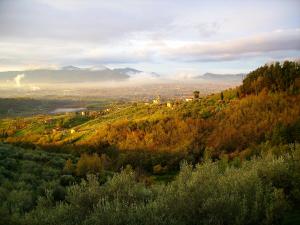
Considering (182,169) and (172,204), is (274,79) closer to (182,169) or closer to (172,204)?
(182,169)

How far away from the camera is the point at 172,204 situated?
1512 centimetres

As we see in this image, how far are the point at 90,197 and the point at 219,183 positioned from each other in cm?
526

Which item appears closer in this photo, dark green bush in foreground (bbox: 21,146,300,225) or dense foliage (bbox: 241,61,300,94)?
dark green bush in foreground (bbox: 21,146,300,225)

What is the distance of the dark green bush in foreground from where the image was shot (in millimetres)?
13648

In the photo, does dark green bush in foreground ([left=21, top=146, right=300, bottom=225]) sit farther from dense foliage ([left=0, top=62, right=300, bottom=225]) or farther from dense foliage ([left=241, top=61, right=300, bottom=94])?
dense foliage ([left=241, top=61, right=300, bottom=94])

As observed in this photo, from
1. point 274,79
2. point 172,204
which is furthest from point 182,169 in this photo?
point 274,79

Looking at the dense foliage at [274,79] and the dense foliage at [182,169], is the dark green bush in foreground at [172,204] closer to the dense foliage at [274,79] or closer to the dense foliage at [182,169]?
the dense foliage at [182,169]

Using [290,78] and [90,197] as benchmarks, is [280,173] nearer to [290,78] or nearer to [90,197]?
[90,197]

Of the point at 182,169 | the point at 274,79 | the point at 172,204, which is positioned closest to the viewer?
the point at 172,204

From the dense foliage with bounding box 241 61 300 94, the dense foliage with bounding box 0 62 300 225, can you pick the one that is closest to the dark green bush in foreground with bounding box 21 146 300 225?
the dense foliage with bounding box 0 62 300 225

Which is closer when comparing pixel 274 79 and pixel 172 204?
pixel 172 204

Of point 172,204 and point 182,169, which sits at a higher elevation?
point 182,169

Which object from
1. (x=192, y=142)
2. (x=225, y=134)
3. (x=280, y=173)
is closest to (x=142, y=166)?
(x=192, y=142)

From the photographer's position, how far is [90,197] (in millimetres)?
15695
